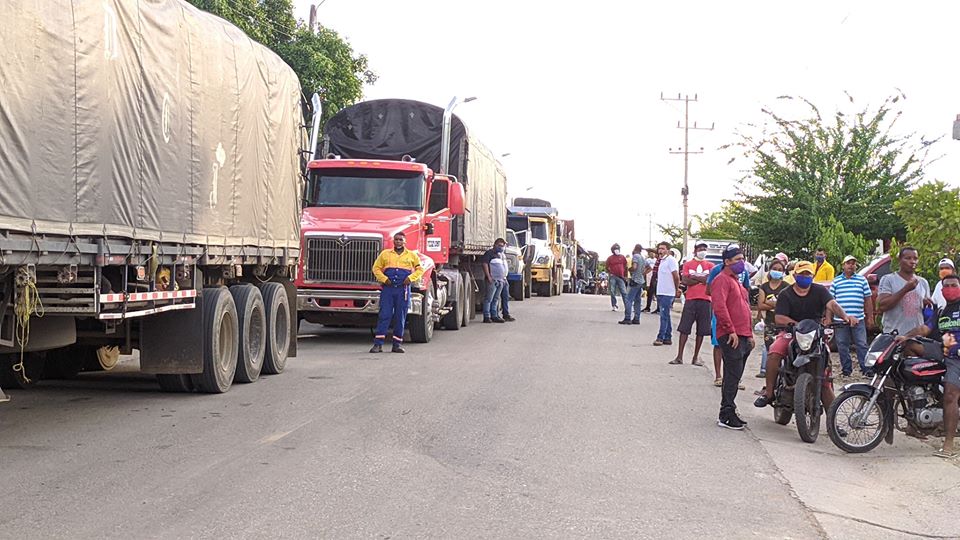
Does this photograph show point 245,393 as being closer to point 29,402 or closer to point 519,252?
point 29,402

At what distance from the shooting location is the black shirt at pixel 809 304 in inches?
416

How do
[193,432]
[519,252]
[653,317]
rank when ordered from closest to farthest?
[193,432]
[653,317]
[519,252]

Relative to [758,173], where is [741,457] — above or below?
below

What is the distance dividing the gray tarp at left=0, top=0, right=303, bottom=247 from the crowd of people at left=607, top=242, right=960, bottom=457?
5.10 m

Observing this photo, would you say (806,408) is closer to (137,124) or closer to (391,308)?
(137,124)

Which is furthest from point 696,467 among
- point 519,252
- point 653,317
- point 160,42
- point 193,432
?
point 519,252

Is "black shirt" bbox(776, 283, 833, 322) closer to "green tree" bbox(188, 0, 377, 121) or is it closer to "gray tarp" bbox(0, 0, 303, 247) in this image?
"gray tarp" bbox(0, 0, 303, 247)

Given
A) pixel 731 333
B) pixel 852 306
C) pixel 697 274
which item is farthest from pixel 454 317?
pixel 731 333

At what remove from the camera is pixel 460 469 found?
8078 millimetres

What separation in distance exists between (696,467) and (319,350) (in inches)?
395

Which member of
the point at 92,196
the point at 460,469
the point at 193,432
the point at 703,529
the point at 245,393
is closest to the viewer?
the point at 703,529

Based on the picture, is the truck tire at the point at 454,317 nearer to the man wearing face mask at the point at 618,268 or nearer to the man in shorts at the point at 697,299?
the man wearing face mask at the point at 618,268

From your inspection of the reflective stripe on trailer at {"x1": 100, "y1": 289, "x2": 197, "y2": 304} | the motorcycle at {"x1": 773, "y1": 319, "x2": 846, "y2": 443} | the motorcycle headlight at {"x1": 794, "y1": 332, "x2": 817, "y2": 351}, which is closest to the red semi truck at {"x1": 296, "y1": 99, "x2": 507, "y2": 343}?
the reflective stripe on trailer at {"x1": 100, "y1": 289, "x2": 197, "y2": 304}

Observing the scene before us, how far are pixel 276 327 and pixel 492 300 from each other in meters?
11.2
